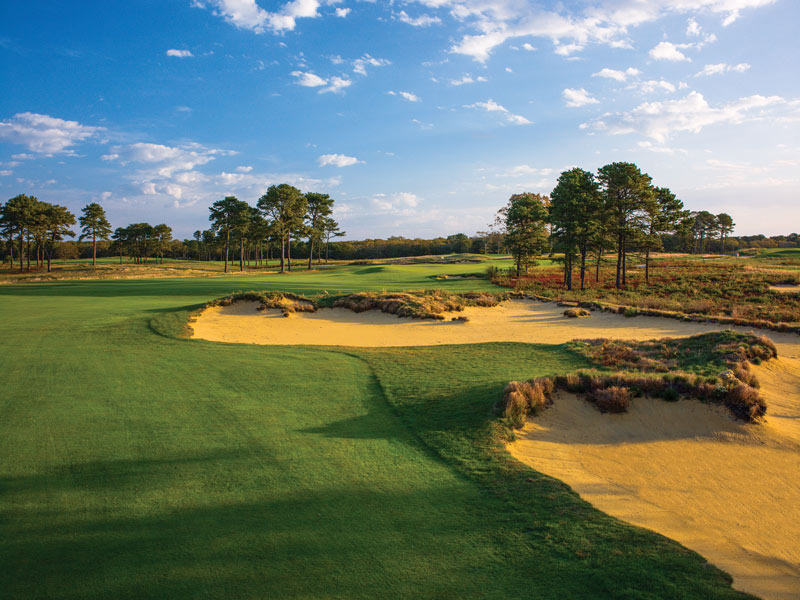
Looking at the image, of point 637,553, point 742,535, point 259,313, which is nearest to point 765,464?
point 742,535

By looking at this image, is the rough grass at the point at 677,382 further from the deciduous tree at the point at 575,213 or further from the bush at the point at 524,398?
the deciduous tree at the point at 575,213

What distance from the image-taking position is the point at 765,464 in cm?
663

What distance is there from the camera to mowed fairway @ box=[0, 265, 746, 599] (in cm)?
371

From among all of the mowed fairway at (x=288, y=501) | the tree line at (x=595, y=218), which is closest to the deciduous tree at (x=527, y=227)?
the tree line at (x=595, y=218)

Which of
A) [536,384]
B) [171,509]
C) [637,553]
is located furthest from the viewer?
[536,384]

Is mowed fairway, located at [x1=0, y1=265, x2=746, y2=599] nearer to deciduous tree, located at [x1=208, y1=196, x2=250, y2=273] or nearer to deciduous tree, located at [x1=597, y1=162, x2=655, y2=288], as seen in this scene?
deciduous tree, located at [x1=597, y1=162, x2=655, y2=288]

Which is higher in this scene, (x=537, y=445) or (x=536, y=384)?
(x=536, y=384)

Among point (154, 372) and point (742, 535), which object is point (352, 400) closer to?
point (154, 372)

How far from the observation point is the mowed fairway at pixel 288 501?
371cm

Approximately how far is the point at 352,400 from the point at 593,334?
13.1 metres

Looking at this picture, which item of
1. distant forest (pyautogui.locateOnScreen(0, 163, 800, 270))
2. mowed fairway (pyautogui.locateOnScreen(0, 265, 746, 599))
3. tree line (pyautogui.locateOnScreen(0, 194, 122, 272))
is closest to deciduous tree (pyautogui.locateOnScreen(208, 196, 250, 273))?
distant forest (pyautogui.locateOnScreen(0, 163, 800, 270))

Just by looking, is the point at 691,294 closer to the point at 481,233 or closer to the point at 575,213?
the point at 575,213

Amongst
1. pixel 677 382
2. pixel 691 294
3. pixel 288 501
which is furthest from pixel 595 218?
pixel 288 501

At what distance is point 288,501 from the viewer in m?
4.91
